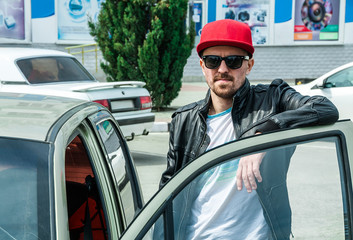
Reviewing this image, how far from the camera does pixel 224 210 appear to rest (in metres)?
1.76

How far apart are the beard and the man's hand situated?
0.61 meters

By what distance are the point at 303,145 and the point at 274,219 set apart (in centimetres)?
23

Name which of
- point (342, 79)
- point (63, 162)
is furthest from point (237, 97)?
point (342, 79)

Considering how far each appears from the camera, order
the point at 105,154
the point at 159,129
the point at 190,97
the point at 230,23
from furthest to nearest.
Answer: the point at 190,97 < the point at 159,129 < the point at 105,154 < the point at 230,23

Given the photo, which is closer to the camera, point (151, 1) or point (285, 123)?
point (285, 123)

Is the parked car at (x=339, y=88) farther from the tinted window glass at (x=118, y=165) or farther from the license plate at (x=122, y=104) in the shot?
the tinted window glass at (x=118, y=165)

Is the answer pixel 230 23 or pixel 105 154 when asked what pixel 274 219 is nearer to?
pixel 230 23

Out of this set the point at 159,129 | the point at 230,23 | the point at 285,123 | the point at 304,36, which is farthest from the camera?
the point at 304,36

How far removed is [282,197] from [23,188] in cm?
86

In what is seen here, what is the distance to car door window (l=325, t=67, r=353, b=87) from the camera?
10.4 m

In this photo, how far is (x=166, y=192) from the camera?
152 centimetres

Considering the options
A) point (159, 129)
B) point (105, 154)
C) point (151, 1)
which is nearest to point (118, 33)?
point (151, 1)

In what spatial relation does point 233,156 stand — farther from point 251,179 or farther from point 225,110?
point 225,110

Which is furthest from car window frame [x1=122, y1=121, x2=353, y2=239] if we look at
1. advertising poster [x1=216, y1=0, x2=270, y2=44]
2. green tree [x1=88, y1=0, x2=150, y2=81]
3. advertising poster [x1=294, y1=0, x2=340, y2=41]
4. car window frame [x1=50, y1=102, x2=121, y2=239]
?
advertising poster [x1=294, y1=0, x2=340, y2=41]
